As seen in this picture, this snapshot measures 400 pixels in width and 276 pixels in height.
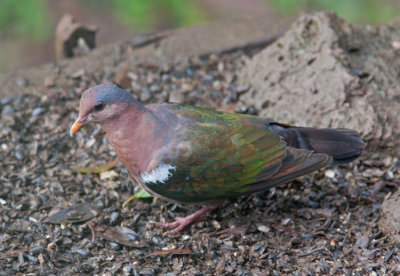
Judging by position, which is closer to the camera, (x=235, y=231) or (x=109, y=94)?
(x=109, y=94)

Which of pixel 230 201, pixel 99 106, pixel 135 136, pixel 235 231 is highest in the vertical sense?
pixel 99 106

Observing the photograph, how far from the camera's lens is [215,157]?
395cm

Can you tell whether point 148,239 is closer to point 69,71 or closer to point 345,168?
point 345,168

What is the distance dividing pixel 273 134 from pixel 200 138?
0.64 metres

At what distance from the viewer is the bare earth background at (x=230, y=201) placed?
4023mm

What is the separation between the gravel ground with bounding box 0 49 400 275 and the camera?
3953mm

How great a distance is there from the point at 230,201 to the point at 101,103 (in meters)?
1.49

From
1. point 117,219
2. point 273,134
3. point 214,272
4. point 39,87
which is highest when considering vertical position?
point 39,87

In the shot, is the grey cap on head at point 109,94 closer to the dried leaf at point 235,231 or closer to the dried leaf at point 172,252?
the dried leaf at point 172,252

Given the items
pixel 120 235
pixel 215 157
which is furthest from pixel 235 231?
pixel 120 235

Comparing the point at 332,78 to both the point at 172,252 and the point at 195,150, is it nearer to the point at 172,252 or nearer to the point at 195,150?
the point at 195,150

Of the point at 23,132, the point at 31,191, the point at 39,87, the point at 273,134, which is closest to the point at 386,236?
the point at 273,134

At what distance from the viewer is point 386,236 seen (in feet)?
13.6

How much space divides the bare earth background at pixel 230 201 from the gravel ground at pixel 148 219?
11 mm
